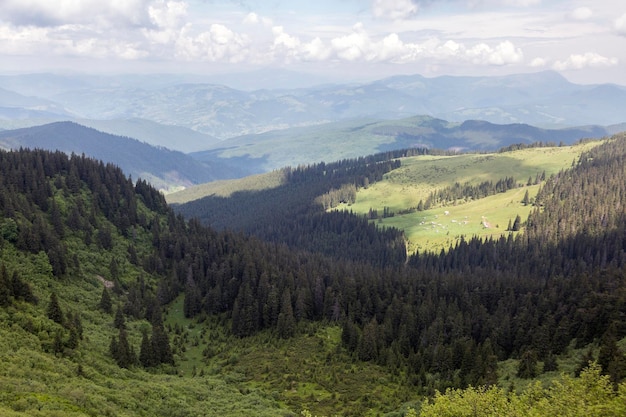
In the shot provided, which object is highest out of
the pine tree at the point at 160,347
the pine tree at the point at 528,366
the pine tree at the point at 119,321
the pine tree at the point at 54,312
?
the pine tree at the point at 54,312

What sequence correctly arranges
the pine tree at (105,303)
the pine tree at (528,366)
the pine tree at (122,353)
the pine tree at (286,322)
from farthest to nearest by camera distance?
the pine tree at (286,322)
the pine tree at (105,303)
the pine tree at (122,353)
the pine tree at (528,366)

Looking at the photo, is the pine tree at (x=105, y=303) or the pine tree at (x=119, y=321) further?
the pine tree at (x=105, y=303)

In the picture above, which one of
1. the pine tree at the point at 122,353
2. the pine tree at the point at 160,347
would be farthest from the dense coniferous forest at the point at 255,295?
the pine tree at the point at 160,347

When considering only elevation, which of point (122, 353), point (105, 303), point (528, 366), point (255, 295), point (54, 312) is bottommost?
point (528, 366)

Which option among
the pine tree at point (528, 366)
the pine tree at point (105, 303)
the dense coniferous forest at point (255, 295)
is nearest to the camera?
the pine tree at point (528, 366)

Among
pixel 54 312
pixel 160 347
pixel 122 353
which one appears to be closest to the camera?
pixel 54 312

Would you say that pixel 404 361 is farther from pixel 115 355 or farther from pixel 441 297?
→ pixel 115 355

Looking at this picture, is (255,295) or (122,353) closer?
(122,353)

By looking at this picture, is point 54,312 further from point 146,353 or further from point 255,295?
point 255,295

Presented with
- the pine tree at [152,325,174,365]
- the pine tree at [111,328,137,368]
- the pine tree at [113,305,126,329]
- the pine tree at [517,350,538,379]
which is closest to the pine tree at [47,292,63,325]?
the pine tree at [111,328,137,368]

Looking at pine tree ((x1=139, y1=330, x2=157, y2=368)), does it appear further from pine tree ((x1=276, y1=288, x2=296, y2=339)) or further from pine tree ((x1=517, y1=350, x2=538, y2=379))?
pine tree ((x1=517, y1=350, x2=538, y2=379))

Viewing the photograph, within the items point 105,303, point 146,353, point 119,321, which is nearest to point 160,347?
point 146,353

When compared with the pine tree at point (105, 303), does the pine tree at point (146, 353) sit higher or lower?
lower

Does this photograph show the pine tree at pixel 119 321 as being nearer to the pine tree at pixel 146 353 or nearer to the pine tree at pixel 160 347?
the pine tree at pixel 160 347
